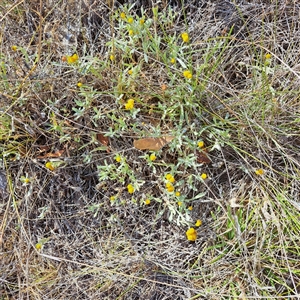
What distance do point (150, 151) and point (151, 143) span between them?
1.5 inches

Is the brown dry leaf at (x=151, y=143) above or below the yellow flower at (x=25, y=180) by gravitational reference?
above

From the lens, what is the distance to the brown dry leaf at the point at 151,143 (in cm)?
171

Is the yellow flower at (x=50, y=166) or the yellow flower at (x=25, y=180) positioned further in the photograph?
the yellow flower at (x=25, y=180)

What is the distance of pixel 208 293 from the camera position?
5.55 ft

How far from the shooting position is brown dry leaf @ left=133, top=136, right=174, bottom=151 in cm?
171

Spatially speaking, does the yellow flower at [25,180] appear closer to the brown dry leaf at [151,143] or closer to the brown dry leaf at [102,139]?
the brown dry leaf at [102,139]

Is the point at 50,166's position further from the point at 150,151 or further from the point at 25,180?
the point at 150,151

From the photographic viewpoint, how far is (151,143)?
1.71 metres

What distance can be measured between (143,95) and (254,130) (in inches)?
21.4

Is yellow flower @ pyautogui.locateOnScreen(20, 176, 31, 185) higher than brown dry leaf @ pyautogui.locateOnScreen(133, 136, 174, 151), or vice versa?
brown dry leaf @ pyautogui.locateOnScreen(133, 136, 174, 151)

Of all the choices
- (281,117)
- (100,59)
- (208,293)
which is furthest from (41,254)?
(281,117)

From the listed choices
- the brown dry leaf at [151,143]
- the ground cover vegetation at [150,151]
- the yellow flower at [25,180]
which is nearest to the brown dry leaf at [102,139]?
the ground cover vegetation at [150,151]

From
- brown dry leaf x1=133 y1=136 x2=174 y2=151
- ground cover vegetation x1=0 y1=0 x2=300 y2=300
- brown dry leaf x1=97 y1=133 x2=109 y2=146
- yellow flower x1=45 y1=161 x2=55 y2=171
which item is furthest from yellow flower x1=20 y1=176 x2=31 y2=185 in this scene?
brown dry leaf x1=133 y1=136 x2=174 y2=151

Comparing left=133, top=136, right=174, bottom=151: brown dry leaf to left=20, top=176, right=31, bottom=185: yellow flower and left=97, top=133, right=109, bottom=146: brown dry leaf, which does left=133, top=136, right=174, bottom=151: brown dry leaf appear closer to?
left=97, top=133, right=109, bottom=146: brown dry leaf
